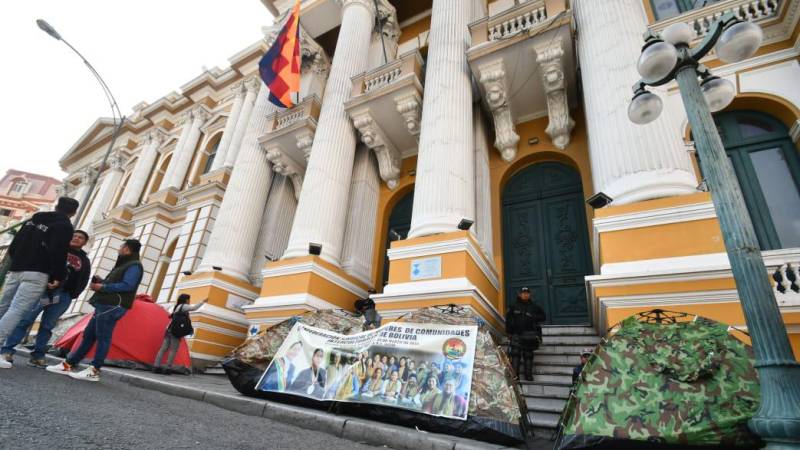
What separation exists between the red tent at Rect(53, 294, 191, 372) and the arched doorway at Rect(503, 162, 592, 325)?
7.38 m

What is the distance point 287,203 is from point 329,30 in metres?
7.37

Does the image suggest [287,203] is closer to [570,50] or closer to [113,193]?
[570,50]

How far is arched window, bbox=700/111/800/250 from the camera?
625cm

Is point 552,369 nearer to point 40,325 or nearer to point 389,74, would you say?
point 40,325

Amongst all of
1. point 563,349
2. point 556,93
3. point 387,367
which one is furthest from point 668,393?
point 556,93

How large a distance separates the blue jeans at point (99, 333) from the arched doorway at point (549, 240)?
7.20m

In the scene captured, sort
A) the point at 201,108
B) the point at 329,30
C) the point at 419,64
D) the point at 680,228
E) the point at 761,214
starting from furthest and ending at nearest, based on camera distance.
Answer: the point at 201,108 < the point at 329,30 < the point at 419,64 < the point at 761,214 < the point at 680,228

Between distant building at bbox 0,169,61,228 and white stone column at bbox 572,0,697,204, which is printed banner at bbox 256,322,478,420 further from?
distant building at bbox 0,169,61,228

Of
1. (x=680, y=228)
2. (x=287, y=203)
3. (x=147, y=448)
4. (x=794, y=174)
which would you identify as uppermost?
(x=287, y=203)

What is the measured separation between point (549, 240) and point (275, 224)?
8209mm

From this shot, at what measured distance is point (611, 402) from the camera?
112 inches

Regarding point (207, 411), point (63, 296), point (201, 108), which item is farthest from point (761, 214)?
point (201, 108)

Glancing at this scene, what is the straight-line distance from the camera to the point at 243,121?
51.8ft

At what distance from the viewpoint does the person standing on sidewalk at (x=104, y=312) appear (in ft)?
14.0
